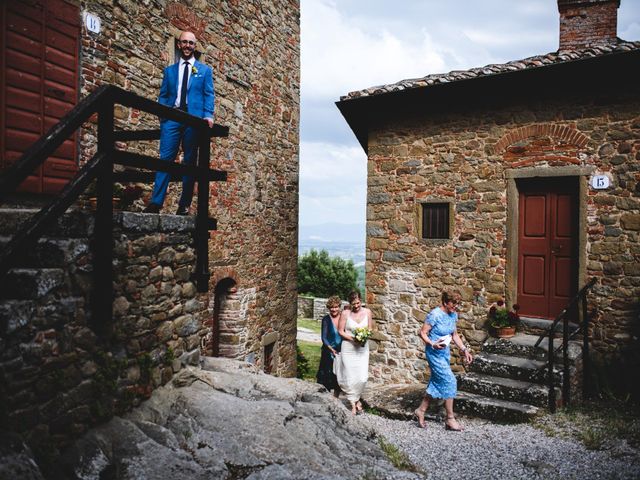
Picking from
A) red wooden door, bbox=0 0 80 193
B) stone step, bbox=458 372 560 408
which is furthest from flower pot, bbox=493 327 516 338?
red wooden door, bbox=0 0 80 193

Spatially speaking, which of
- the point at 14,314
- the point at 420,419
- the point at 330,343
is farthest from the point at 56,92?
the point at 420,419

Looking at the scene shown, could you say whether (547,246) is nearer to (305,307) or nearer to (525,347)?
(525,347)

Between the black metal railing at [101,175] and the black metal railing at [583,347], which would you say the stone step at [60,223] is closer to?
the black metal railing at [101,175]

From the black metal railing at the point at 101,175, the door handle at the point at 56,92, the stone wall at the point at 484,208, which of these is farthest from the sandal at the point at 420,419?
the door handle at the point at 56,92

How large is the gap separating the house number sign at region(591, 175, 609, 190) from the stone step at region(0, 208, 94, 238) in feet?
22.9

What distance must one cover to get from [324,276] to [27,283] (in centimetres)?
2680

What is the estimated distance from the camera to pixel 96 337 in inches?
117

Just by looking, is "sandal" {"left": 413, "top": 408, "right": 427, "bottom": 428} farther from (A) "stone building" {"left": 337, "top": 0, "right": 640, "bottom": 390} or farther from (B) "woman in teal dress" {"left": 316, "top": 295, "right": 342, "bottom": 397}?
(A) "stone building" {"left": 337, "top": 0, "right": 640, "bottom": 390}

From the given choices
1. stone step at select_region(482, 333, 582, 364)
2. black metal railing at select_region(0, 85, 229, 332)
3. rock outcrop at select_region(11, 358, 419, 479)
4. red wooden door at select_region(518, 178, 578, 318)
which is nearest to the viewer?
black metal railing at select_region(0, 85, 229, 332)

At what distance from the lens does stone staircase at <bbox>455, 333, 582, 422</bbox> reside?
20.2ft

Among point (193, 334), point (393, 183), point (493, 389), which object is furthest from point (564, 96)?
point (193, 334)

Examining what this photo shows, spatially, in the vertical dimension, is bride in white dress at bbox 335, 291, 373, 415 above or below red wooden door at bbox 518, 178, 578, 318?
below

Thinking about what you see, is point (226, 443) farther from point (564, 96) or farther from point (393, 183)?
point (564, 96)

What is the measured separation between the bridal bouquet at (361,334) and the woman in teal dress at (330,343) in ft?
1.15
